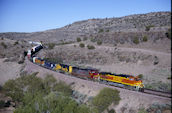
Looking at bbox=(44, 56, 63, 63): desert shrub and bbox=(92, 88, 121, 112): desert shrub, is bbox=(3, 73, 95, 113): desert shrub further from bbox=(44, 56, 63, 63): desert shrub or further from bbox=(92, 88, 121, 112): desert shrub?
bbox=(44, 56, 63, 63): desert shrub

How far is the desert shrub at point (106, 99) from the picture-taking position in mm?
26750

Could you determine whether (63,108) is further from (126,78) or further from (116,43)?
(116,43)

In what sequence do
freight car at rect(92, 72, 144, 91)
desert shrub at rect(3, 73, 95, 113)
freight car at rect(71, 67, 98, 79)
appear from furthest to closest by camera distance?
freight car at rect(71, 67, 98, 79) → freight car at rect(92, 72, 144, 91) → desert shrub at rect(3, 73, 95, 113)

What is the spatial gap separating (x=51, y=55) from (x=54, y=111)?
52680 millimetres

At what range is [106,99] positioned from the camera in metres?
27.3

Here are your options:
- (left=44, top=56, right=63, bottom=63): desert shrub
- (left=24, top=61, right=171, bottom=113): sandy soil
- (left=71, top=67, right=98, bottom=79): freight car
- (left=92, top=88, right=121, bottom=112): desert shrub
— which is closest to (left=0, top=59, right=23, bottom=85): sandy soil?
(left=44, top=56, right=63, bottom=63): desert shrub

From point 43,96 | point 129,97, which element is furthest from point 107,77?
point 43,96

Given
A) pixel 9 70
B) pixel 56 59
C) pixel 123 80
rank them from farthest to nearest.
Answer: pixel 56 59, pixel 9 70, pixel 123 80

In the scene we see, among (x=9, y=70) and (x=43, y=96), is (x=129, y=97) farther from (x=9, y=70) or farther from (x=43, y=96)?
(x=9, y=70)

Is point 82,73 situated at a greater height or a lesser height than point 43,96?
greater

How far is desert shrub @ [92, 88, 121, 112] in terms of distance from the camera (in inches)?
1053

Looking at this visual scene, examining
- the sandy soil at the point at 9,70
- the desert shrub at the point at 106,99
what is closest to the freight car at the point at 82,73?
the desert shrub at the point at 106,99

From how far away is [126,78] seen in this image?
31.5 m

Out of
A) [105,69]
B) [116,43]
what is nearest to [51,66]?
[105,69]
